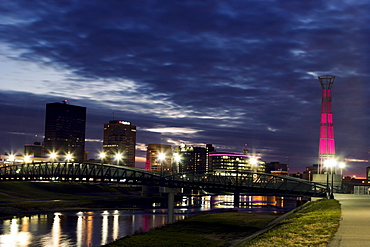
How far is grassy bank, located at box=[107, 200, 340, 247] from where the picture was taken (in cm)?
2795

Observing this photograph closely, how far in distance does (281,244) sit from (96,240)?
43.5m

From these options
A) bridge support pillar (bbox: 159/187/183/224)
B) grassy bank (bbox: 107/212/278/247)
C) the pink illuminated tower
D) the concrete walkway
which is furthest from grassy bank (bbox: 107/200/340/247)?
the pink illuminated tower

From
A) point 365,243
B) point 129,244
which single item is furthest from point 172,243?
point 365,243

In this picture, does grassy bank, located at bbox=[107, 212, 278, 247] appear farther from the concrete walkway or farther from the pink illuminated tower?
the pink illuminated tower

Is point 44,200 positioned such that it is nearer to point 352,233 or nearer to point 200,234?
point 200,234

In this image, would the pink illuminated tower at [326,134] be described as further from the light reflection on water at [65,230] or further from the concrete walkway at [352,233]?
the concrete walkway at [352,233]

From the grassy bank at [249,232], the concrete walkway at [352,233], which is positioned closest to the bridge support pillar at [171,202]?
the grassy bank at [249,232]

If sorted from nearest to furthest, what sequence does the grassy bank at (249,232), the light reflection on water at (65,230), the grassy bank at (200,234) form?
the grassy bank at (249,232) → the grassy bank at (200,234) → the light reflection on water at (65,230)

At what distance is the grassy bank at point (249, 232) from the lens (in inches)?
1100

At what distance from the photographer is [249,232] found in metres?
59.1

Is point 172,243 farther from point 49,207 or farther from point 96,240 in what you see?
point 49,207

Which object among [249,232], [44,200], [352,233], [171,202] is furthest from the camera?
[44,200]

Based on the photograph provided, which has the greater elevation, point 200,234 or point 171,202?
point 171,202

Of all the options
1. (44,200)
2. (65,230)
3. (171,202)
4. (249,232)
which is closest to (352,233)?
(249,232)
